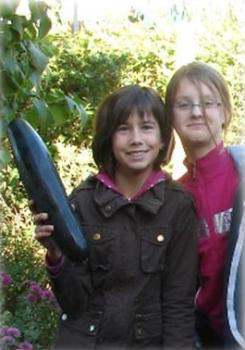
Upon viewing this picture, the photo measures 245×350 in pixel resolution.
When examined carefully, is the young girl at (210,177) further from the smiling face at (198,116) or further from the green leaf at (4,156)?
the green leaf at (4,156)

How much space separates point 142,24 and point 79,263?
5.63 metres

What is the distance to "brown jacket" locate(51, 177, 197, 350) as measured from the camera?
6.49 ft

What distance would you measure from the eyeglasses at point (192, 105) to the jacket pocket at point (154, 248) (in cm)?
35

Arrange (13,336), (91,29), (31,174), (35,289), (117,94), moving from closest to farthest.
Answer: (31,174) < (117,94) < (13,336) < (35,289) < (91,29)

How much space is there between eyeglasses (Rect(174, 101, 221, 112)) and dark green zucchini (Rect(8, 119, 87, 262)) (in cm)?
42

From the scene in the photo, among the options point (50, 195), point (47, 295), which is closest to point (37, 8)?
point (50, 195)

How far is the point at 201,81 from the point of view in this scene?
212cm

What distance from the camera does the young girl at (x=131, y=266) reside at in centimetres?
198

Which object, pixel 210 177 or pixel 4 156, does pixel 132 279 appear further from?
pixel 4 156

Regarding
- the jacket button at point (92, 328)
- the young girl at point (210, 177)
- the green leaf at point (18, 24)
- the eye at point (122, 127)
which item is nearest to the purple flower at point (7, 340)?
the jacket button at point (92, 328)

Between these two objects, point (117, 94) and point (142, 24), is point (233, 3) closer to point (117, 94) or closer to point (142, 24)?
point (142, 24)

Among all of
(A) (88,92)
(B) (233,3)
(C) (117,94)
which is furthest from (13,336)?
(B) (233,3)

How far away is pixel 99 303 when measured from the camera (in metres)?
2.00

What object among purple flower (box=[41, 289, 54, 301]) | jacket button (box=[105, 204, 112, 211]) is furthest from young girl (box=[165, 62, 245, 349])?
purple flower (box=[41, 289, 54, 301])
